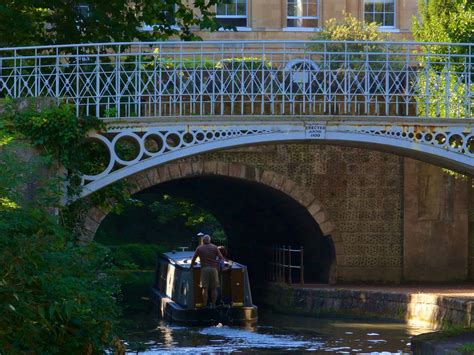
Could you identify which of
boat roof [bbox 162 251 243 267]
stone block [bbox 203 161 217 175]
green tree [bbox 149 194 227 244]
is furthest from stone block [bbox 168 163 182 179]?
green tree [bbox 149 194 227 244]

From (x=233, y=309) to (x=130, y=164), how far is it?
706 cm

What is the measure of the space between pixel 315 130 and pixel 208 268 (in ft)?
21.4

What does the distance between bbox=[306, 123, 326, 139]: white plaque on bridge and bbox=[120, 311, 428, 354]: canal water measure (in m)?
3.19

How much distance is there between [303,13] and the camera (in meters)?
30.2

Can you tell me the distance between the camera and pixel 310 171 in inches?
1078

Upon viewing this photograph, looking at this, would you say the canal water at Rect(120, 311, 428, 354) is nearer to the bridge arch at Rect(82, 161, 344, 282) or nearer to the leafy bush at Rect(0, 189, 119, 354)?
the bridge arch at Rect(82, 161, 344, 282)

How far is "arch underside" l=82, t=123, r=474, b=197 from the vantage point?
17234mm

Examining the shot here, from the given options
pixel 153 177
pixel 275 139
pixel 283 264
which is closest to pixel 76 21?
pixel 275 139

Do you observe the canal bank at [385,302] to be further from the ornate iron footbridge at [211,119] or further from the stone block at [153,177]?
the ornate iron footbridge at [211,119]

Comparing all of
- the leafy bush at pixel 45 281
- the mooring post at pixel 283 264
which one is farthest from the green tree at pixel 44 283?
the mooring post at pixel 283 264

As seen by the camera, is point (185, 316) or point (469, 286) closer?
point (185, 316)

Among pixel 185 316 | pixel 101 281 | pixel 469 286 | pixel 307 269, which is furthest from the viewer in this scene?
pixel 307 269

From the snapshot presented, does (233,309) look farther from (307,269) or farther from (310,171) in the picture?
(307,269)

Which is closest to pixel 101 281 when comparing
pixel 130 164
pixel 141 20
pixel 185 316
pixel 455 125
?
pixel 130 164
